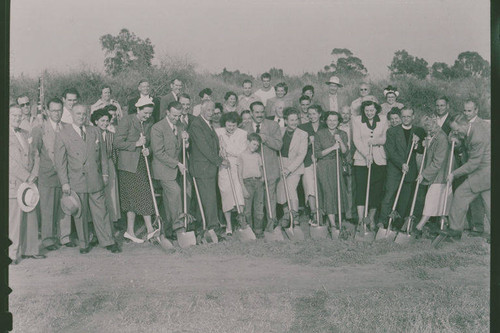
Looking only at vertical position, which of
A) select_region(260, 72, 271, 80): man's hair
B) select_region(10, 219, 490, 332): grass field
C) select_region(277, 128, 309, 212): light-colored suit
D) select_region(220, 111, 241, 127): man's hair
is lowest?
select_region(10, 219, 490, 332): grass field

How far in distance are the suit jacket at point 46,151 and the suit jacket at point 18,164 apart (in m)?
0.17

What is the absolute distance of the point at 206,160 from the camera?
8.67 m

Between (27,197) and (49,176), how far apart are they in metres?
0.45

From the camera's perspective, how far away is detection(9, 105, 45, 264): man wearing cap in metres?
7.78

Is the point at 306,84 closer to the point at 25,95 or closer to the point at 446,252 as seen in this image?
the point at 446,252

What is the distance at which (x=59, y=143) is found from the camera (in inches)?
318

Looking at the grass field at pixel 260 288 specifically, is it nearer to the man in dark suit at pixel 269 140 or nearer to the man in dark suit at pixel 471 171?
the man in dark suit at pixel 471 171

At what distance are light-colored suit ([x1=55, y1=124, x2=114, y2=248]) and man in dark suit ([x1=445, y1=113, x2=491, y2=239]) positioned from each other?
16.3 feet

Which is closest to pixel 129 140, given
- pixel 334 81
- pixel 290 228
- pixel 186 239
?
pixel 186 239

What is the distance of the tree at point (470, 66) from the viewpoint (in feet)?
27.5

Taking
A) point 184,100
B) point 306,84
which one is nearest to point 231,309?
point 184,100

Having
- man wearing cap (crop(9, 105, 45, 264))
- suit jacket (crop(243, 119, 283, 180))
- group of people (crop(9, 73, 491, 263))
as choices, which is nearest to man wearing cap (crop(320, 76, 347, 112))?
group of people (crop(9, 73, 491, 263))

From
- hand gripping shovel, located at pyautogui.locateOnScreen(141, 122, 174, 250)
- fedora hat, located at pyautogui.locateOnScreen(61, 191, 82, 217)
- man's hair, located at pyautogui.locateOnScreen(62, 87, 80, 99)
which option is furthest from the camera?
hand gripping shovel, located at pyautogui.locateOnScreen(141, 122, 174, 250)

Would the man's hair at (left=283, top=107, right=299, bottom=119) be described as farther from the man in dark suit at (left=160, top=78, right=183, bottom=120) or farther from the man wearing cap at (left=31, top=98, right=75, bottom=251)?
the man wearing cap at (left=31, top=98, right=75, bottom=251)
